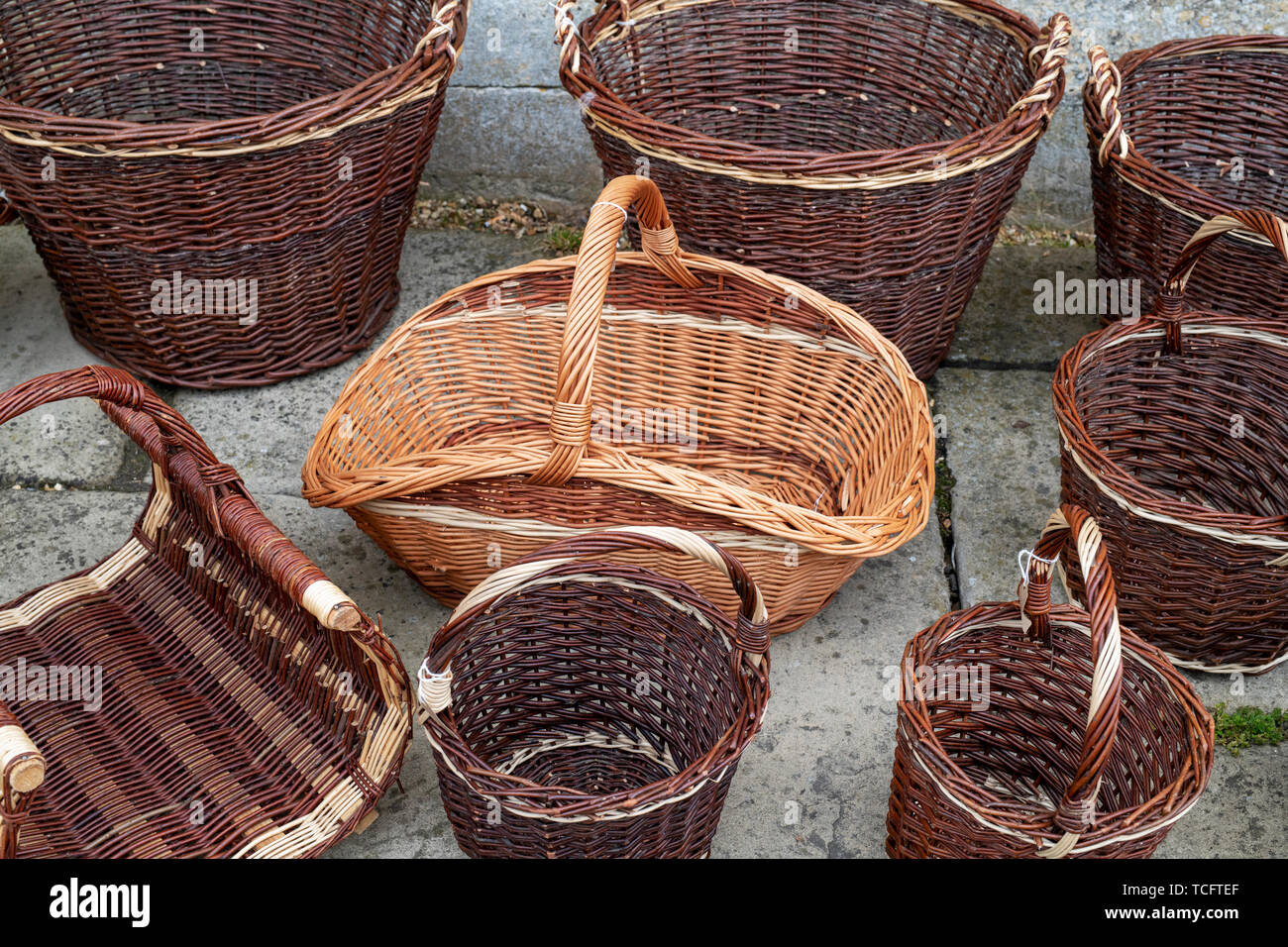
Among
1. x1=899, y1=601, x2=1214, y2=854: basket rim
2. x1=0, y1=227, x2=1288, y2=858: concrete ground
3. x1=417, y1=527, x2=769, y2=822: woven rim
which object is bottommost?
x1=0, y1=227, x2=1288, y2=858: concrete ground

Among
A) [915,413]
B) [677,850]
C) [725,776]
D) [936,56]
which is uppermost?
[936,56]

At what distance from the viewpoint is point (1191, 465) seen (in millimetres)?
2633

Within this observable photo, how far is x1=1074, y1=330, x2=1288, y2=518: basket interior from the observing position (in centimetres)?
248

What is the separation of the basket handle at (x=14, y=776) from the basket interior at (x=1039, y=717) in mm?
1213

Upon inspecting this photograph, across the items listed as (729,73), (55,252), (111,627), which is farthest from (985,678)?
(55,252)

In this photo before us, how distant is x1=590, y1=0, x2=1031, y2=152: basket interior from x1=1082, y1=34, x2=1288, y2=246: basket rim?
28 centimetres

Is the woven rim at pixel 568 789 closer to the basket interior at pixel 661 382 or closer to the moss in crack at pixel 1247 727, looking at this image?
the basket interior at pixel 661 382

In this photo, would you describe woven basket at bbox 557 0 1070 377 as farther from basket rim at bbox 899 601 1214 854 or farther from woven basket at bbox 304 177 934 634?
basket rim at bbox 899 601 1214 854

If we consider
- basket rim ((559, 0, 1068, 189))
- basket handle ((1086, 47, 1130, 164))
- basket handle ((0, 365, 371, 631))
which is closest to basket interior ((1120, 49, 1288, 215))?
basket handle ((1086, 47, 1130, 164))

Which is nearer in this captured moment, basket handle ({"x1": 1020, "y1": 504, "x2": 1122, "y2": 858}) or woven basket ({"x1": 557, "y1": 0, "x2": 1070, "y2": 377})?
basket handle ({"x1": 1020, "y1": 504, "x2": 1122, "y2": 858})

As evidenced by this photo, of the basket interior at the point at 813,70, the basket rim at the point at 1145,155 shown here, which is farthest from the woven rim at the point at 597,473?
the basket interior at the point at 813,70

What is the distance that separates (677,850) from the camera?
1.86m

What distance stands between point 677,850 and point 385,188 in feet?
5.12

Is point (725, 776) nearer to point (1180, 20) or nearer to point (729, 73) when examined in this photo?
point (729, 73)
